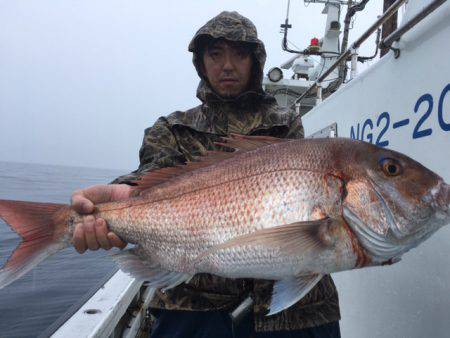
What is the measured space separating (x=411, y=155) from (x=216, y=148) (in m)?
1.24

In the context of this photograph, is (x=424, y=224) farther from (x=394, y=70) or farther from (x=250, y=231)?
(x=394, y=70)

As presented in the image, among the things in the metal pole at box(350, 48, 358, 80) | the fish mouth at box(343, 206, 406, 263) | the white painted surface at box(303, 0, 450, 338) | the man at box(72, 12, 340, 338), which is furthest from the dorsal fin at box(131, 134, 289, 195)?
the metal pole at box(350, 48, 358, 80)

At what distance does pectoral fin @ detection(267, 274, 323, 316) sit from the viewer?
1479mm

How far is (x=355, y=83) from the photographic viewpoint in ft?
10.8

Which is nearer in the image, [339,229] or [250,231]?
[339,229]

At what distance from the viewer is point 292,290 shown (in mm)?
1521

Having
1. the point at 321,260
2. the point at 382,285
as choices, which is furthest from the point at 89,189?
the point at 382,285

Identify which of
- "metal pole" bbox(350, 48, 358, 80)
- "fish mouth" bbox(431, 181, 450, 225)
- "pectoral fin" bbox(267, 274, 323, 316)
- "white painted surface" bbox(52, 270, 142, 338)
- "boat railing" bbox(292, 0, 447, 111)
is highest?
"boat railing" bbox(292, 0, 447, 111)

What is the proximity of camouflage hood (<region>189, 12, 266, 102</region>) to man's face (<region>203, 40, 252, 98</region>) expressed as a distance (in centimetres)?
5

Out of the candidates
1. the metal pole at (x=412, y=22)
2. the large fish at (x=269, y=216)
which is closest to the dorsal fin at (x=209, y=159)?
the large fish at (x=269, y=216)

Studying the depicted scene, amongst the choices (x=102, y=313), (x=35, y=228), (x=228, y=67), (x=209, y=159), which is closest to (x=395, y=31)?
(x=228, y=67)

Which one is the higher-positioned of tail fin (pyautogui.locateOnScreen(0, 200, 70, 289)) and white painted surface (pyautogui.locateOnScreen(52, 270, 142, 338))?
tail fin (pyautogui.locateOnScreen(0, 200, 70, 289))

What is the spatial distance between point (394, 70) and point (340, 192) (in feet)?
5.16

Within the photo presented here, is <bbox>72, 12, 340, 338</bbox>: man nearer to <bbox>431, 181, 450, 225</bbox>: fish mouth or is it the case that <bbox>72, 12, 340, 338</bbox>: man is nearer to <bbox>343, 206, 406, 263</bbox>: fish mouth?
<bbox>343, 206, 406, 263</bbox>: fish mouth
